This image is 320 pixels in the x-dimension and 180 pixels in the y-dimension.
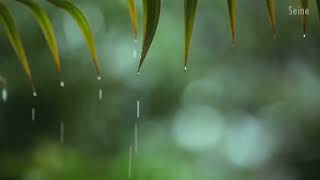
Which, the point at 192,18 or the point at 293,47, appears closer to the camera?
the point at 192,18

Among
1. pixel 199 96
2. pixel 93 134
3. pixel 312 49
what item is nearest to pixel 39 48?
pixel 93 134

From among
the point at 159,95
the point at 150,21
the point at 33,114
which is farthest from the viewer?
the point at 159,95

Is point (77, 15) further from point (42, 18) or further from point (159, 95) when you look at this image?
point (159, 95)

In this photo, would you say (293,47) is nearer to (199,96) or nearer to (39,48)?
(199,96)

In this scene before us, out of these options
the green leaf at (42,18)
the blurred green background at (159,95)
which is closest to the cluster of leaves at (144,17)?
the green leaf at (42,18)

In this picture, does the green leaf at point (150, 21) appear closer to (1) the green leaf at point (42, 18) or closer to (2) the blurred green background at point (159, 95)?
(1) the green leaf at point (42, 18)

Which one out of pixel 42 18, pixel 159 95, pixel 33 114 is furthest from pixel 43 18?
pixel 159 95
